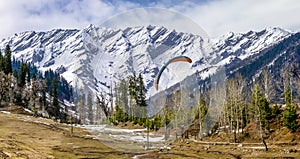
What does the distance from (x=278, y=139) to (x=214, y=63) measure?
59084 mm

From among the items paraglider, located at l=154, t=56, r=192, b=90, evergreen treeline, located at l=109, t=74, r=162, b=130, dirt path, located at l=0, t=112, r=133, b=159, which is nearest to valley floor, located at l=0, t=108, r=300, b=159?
dirt path, located at l=0, t=112, r=133, b=159

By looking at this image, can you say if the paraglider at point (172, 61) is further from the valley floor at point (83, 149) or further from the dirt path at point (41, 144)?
the dirt path at point (41, 144)

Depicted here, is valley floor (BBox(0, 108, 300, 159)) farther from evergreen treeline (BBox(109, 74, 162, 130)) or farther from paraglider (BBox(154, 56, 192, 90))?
paraglider (BBox(154, 56, 192, 90))

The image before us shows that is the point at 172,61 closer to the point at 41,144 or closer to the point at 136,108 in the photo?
the point at 136,108

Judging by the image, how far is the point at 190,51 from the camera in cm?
1689

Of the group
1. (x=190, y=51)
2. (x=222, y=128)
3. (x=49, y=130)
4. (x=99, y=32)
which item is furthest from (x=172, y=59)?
(x=222, y=128)

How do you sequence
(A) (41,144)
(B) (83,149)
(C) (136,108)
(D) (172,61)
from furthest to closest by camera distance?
1. (A) (41,144)
2. (B) (83,149)
3. (C) (136,108)
4. (D) (172,61)

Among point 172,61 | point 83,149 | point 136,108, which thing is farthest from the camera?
point 83,149

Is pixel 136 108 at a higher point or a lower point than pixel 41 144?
higher

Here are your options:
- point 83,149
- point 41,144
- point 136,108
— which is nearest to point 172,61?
point 136,108

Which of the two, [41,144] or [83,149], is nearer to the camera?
[83,149]

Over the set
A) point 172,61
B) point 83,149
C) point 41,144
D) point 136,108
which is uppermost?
point 172,61

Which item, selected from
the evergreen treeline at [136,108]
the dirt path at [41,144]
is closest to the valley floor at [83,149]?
the dirt path at [41,144]

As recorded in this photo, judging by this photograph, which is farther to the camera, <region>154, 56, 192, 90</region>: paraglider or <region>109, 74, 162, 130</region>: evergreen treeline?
<region>109, 74, 162, 130</region>: evergreen treeline
